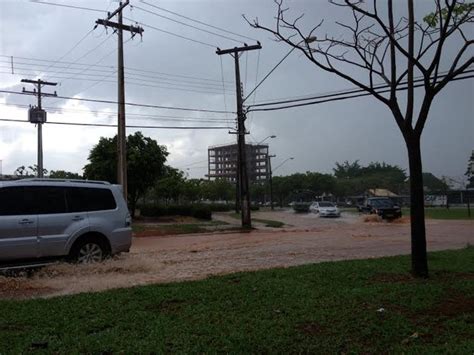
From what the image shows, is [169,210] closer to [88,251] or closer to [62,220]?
[88,251]

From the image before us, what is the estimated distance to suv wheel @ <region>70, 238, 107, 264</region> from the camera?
440 inches

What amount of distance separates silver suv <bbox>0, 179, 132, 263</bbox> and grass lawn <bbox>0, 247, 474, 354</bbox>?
10.5 feet

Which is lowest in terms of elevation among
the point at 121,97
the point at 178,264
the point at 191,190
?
the point at 178,264

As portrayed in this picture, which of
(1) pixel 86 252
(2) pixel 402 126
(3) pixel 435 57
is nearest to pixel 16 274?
(1) pixel 86 252

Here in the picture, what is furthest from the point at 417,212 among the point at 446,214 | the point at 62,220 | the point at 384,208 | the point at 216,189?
the point at 216,189

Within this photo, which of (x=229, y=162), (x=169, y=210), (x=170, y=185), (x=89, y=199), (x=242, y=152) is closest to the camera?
(x=89, y=199)

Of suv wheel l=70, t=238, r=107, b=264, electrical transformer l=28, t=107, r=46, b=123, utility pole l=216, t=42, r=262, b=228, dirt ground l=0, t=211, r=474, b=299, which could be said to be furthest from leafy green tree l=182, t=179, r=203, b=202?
suv wheel l=70, t=238, r=107, b=264

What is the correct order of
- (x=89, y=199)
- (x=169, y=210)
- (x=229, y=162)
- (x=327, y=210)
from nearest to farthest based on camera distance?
(x=89, y=199) < (x=169, y=210) < (x=327, y=210) < (x=229, y=162)

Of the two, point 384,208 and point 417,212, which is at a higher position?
point 417,212

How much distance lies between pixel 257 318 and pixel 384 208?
35284mm

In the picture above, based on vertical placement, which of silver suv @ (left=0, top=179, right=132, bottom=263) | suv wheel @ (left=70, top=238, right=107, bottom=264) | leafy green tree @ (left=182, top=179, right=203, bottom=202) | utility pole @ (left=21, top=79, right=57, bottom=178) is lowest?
suv wheel @ (left=70, top=238, right=107, bottom=264)

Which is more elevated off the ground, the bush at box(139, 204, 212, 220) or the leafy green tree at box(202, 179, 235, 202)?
the leafy green tree at box(202, 179, 235, 202)

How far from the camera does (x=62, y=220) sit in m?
11.0

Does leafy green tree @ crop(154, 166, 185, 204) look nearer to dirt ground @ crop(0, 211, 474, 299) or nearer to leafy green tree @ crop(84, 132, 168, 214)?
leafy green tree @ crop(84, 132, 168, 214)
